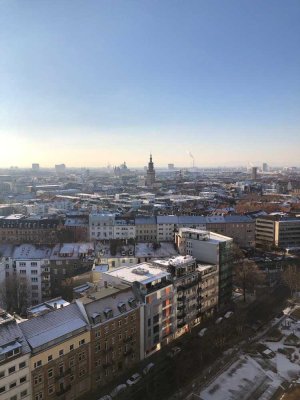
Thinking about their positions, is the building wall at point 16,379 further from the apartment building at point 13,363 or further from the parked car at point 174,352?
the parked car at point 174,352

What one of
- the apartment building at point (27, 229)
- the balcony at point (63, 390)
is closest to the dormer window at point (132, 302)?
the balcony at point (63, 390)

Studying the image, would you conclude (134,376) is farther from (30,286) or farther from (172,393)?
(30,286)

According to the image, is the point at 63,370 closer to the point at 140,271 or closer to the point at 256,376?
the point at 140,271

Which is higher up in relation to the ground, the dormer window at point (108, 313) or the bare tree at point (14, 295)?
the dormer window at point (108, 313)

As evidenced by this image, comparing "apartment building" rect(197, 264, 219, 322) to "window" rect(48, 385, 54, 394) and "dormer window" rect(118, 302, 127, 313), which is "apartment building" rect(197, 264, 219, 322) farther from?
"window" rect(48, 385, 54, 394)

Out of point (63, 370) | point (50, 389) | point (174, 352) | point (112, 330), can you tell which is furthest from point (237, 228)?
point (50, 389)

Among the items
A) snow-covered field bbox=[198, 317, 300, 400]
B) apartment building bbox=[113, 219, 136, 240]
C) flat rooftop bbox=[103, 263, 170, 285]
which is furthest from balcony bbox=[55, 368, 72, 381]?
apartment building bbox=[113, 219, 136, 240]
